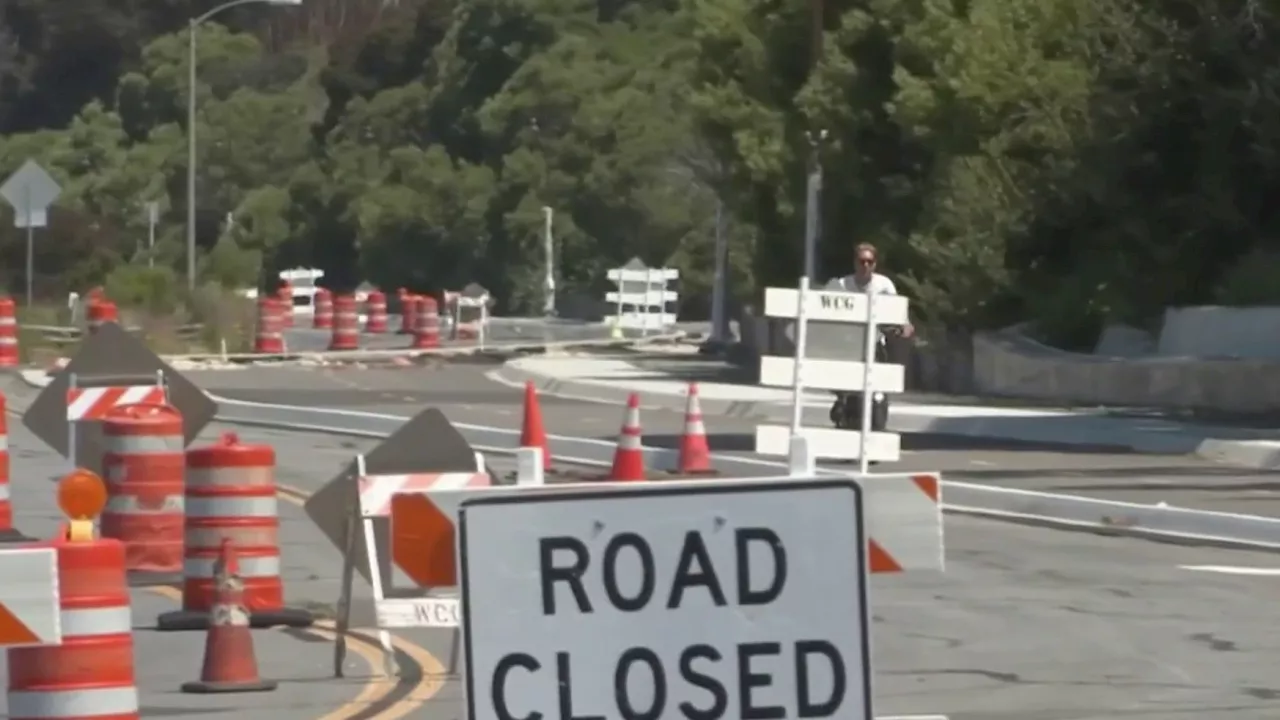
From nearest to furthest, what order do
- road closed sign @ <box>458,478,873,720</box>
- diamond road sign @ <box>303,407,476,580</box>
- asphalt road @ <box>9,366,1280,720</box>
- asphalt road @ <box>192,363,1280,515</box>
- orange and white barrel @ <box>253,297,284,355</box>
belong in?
road closed sign @ <box>458,478,873,720</box> < asphalt road @ <box>9,366,1280,720</box> < diamond road sign @ <box>303,407,476,580</box> < asphalt road @ <box>192,363,1280,515</box> < orange and white barrel @ <box>253,297,284,355</box>

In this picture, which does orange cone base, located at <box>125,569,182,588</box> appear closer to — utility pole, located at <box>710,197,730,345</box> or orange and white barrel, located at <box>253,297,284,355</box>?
orange and white barrel, located at <box>253,297,284,355</box>

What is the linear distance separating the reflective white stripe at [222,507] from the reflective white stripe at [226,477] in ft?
0.23

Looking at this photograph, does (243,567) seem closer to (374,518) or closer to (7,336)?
(374,518)

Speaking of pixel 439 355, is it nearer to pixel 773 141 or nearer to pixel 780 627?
pixel 773 141

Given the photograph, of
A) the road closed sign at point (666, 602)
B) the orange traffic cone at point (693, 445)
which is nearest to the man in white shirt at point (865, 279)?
the orange traffic cone at point (693, 445)

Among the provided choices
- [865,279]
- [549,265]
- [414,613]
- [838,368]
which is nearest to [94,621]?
[414,613]

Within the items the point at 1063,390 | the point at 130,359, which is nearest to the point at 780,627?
the point at 130,359

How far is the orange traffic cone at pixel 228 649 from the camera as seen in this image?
11.0 meters

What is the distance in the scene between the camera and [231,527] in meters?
13.0

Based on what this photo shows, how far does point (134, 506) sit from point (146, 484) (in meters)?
0.15

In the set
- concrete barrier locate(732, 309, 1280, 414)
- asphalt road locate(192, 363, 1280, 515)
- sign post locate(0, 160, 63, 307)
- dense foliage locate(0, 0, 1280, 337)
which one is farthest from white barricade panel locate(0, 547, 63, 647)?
sign post locate(0, 160, 63, 307)

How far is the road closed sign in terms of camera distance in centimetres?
574

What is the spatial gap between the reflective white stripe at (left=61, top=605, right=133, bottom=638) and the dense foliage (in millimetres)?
24843

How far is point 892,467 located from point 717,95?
24.3 metres
